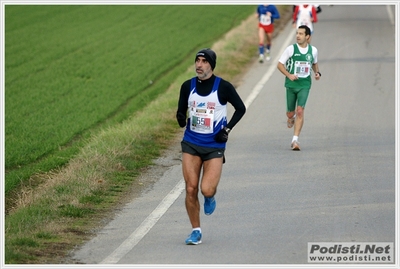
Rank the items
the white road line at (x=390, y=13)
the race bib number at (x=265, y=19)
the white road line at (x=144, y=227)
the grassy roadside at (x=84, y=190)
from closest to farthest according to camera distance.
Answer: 1. the white road line at (x=144, y=227)
2. the grassy roadside at (x=84, y=190)
3. the race bib number at (x=265, y=19)
4. the white road line at (x=390, y=13)

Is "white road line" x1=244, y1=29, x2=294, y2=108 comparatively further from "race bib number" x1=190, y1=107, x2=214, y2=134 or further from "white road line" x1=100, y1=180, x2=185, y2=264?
"race bib number" x1=190, y1=107, x2=214, y2=134

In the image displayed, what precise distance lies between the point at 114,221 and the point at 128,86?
1254cm

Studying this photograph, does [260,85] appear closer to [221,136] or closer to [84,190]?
[84,190]

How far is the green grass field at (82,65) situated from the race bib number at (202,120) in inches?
199

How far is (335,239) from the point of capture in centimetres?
887

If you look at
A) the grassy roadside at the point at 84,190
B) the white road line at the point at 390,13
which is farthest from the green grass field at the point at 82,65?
the white road line at the point at 390,13

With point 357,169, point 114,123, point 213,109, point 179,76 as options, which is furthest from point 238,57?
point 213,109

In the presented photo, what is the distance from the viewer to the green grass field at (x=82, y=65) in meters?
16.6

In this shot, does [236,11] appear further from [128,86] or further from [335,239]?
[335,239]

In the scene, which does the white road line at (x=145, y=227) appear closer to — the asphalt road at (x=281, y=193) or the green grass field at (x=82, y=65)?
the asphalt road at (x=281, y=193)

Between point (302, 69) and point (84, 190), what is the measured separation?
14.7ft

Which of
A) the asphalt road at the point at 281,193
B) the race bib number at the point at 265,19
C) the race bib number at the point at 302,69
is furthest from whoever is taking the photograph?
the race bib number at the point at 265,19

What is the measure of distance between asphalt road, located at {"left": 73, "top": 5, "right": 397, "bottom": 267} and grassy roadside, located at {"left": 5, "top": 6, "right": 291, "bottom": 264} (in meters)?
0.32

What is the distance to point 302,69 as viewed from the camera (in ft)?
44.8
